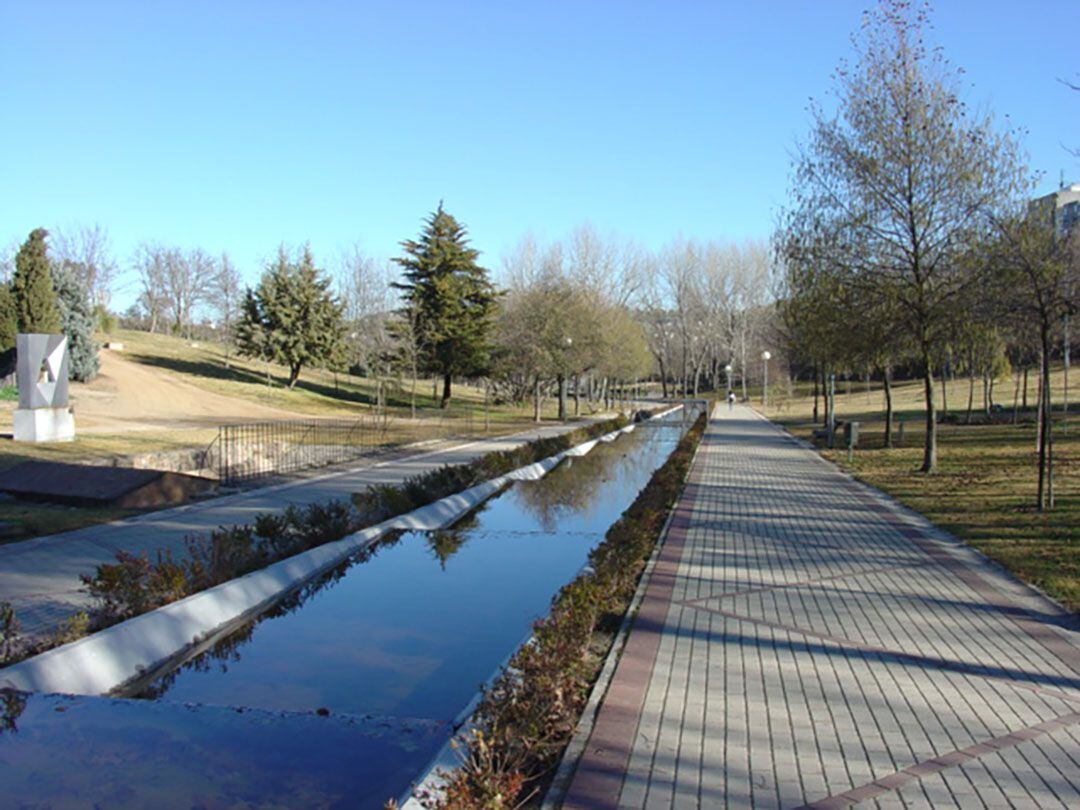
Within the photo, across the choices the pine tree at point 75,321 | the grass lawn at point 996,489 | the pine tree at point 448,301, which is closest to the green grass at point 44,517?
the grass lawn at point 996,489

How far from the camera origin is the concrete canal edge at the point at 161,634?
5.62 m

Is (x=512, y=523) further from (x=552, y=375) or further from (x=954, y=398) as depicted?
(x=954, y=398)

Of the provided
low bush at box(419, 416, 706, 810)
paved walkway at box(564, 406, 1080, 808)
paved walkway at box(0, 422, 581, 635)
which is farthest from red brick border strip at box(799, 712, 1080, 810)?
paved walkway at box(0, 422, 581, 635)

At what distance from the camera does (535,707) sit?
14.2 ft

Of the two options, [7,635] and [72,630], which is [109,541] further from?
[7,635]

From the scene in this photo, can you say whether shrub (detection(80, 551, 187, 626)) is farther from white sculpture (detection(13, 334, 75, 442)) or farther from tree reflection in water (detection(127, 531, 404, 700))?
white sculpture (detection(13, 334, 75, 442))

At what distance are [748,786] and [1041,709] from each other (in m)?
2.10

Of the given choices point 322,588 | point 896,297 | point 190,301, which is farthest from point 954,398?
point 190,301

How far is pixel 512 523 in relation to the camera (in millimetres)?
13000

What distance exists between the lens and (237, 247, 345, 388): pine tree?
44.0 meters

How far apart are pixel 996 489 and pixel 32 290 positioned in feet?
86.5

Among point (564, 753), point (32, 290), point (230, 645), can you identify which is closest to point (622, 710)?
point (564, 753)

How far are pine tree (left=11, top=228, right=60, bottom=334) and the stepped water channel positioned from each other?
22.1 metres

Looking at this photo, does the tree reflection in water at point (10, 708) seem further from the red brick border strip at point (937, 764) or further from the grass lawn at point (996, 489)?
the grass lawn at point (996, 489)
